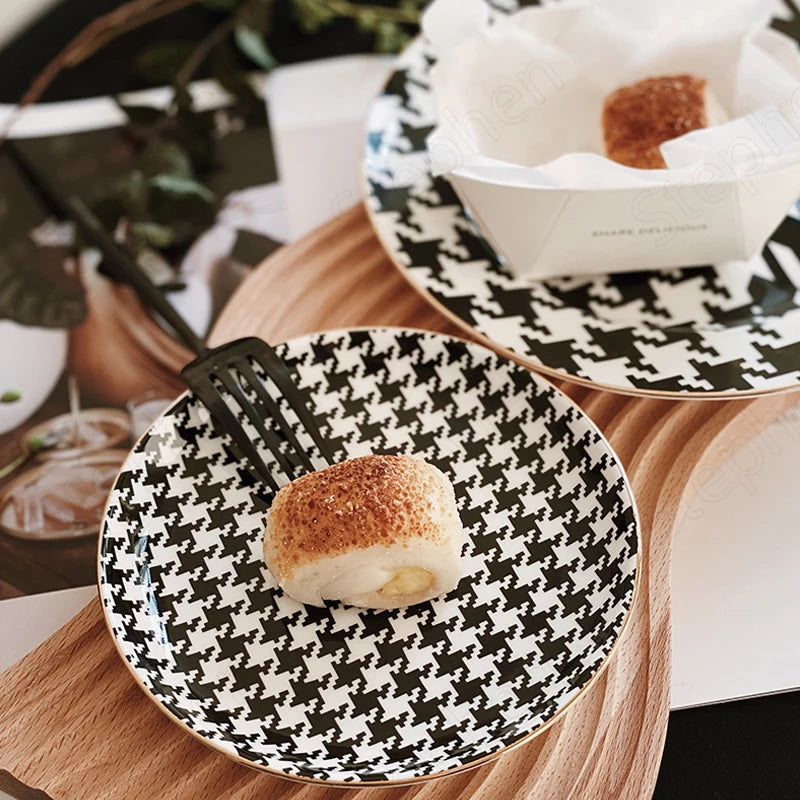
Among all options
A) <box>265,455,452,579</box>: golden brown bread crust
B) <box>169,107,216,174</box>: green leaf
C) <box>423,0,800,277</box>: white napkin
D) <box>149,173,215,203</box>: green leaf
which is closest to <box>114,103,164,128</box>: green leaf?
<box>169,107,216,174</box>: green leaf

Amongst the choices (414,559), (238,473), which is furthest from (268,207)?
(414,559)

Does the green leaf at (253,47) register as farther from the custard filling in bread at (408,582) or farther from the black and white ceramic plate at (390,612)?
the custard filling in bread at (408,582)

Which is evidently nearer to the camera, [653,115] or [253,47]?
[653,115]

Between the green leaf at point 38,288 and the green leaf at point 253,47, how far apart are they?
402 millimetres

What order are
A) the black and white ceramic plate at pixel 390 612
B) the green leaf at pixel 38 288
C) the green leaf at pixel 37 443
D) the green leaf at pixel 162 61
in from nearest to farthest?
the black and white ceramic plate at pixel 390 612 → the green leaf at pixel 37 443 → the green leaf at pixel 38 288 → the green leaf at pixel 162 61

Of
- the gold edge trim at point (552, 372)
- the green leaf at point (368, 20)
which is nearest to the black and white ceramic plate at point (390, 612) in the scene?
the gold edge trim at point (552, 372)

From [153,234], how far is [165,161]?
0.11 metres

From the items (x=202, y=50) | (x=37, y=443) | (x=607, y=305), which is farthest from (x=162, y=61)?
(x=607, y=305)

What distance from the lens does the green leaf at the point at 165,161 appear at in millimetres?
1138

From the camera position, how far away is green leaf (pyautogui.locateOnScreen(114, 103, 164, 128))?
3.99ft

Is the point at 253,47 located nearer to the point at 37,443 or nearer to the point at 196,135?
the point at 196,135

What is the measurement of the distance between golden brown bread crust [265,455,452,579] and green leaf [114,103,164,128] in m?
0.69

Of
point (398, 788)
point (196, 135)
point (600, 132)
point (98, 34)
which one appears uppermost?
point (98, 34)

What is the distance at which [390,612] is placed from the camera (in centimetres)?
72
